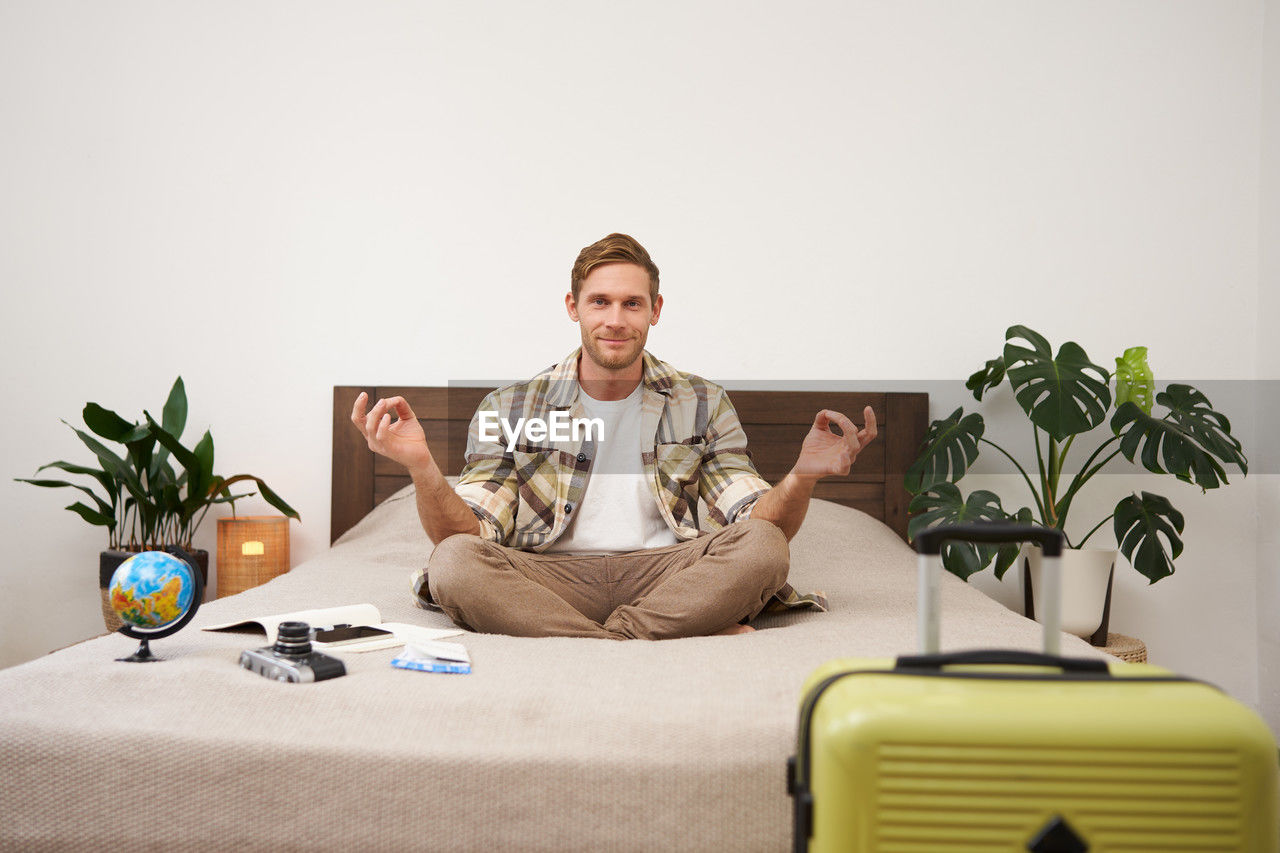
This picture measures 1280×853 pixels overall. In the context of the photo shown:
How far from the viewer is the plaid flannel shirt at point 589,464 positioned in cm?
188

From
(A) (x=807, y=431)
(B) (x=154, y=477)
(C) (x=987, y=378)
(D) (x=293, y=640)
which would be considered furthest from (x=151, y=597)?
(C) (x=987, y=378)

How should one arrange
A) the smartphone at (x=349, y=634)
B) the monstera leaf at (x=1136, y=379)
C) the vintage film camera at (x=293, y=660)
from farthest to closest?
the monstera leaf at (x=1136, y=379), the smartphone at (x=349, y=634), the vintage film camera at (x=293, y=660)

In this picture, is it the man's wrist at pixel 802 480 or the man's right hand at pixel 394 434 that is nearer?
the man's right hand at pixel 394 434

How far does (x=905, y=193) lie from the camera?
2.69 meters

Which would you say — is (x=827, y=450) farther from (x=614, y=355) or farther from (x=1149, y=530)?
(x=1149, y=530)

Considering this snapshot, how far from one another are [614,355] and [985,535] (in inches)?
45.6

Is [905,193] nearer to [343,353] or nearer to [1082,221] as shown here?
[1082,221]

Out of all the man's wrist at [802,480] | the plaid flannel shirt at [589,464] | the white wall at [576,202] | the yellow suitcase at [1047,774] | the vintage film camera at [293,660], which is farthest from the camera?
the white wall at [576,202]

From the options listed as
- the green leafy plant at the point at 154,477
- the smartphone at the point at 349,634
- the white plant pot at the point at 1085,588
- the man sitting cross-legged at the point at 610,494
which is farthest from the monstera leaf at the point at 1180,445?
the green leafy plant at the point at 154,477

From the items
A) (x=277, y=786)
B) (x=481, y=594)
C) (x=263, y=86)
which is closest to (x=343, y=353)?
(x=263, y=86)

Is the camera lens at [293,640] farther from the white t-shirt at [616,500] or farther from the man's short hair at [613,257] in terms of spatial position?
the man's short hair at [613,257]

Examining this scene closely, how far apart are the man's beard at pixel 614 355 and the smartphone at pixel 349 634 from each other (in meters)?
0.70

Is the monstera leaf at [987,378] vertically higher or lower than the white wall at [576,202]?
lower

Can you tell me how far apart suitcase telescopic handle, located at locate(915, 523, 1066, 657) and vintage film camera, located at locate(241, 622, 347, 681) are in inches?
29.3
